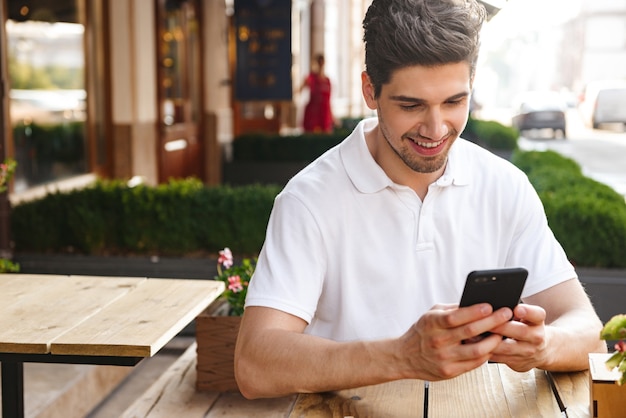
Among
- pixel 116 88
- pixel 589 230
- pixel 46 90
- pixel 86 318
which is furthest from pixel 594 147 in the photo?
pixel 86 318

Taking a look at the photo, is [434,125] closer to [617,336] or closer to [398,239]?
[398,239]

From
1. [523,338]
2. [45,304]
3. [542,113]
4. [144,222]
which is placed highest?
[523,338]

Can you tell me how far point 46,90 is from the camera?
7969 millimetres

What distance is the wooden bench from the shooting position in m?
→ 3.71

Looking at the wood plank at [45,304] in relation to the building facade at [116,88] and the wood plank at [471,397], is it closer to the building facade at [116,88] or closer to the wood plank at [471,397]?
the wood plank at [471,397]

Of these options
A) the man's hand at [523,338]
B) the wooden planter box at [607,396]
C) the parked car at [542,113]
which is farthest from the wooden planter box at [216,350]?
the parked car at [542,113]

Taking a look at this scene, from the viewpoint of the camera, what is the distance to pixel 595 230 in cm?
559

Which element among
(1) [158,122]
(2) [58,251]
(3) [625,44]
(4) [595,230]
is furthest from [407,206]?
(3) [625,44]

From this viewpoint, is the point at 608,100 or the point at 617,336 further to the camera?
the point at 608,100

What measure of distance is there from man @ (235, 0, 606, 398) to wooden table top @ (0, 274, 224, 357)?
625mm

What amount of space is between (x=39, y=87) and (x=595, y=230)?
4634 mm

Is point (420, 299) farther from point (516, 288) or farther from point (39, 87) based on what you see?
point (39, 87)

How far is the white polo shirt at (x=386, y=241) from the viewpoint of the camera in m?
2.23

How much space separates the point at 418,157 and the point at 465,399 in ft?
1.86
